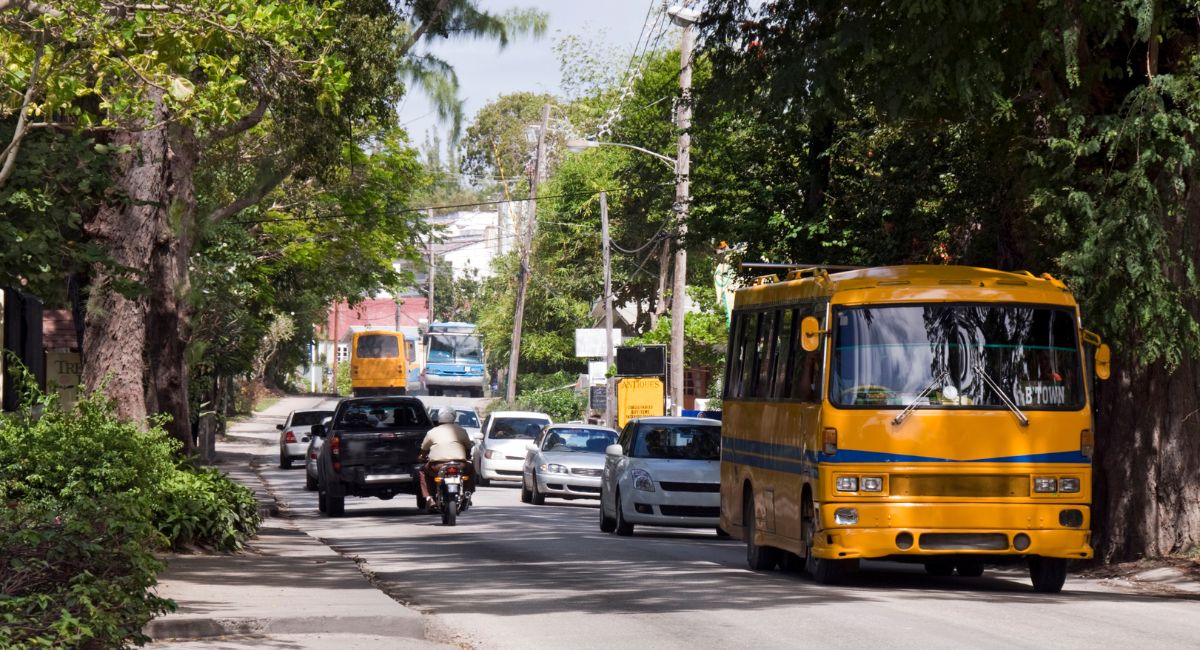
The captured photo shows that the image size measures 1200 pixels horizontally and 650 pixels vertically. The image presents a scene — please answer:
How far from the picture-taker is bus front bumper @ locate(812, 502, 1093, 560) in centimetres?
1512

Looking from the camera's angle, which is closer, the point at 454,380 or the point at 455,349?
the point at 455,349

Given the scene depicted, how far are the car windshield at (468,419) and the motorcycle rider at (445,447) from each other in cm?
2309

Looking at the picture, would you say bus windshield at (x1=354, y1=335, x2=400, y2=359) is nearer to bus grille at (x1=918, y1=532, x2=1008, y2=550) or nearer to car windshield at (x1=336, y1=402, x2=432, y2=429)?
car windshield at (x1=336, y1=402, x2=432, y2=429)

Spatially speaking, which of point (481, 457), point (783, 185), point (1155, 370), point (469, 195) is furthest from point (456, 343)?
point (1155, 370)

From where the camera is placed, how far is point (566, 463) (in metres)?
32.9

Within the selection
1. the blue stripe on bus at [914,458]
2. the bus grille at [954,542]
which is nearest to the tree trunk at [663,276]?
the blue stripe on bus at [914,458]

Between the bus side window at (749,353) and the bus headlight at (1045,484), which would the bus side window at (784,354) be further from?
the bus headlight at (1045,484)

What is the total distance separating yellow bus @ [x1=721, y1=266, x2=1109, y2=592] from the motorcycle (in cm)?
895

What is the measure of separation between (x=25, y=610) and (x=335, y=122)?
51.2 feet

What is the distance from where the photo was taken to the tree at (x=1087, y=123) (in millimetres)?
16672

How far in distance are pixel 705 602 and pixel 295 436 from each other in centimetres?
3358

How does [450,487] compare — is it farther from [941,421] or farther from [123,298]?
[941,421]

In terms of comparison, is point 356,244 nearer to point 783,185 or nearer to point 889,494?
point 783,185

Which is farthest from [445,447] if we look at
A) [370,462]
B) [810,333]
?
[810,333]
